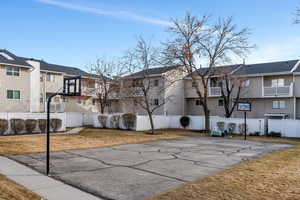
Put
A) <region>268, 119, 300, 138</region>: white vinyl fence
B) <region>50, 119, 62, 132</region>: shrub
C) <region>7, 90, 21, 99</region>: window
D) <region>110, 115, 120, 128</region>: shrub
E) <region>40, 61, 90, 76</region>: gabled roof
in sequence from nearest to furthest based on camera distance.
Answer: <region>268, 119, 300, 138</region>: white vinyl fence → <region>50, 119, 62, 132</region>: shrub → <region>7, 90, 21, 99</region>: window → <region>110, 115, 120, 128</region>: shrub → <region>40, 61, 90, 76</region>: gabled roof

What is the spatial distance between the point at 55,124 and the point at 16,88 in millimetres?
7906

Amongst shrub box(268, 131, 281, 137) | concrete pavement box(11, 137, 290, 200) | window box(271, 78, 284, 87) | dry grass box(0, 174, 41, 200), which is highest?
window box(271, 78, 284, 87)

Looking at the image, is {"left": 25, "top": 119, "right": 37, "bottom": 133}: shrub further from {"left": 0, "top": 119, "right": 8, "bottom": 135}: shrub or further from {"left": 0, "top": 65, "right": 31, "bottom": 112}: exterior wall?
{"left": 0, "top": 65, "right": 31, "bottom": 112}: exterior wall

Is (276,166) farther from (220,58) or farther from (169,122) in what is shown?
(169,122)

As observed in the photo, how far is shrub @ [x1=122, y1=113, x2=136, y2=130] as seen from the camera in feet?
81.1

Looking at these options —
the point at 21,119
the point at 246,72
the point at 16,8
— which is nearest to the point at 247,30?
the point at 246,72

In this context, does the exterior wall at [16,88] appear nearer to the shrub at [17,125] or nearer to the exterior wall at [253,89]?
the shrub at [17,125]

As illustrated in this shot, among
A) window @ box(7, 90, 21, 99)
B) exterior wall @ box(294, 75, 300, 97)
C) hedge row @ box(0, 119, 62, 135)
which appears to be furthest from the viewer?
window @ box(7, 90, 21, 99)

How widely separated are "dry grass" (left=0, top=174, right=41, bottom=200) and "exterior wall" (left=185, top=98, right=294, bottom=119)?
26.2m

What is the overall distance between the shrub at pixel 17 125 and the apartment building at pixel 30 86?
4086mm

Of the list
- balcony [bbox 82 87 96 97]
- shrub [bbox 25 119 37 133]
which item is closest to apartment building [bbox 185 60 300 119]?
balcony [bbox 82 87 96 97]

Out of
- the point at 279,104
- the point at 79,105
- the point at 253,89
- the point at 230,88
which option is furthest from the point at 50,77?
the point at 279,104

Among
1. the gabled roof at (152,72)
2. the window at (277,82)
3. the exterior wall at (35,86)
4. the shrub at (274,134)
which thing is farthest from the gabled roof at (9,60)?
the window at (277,82)

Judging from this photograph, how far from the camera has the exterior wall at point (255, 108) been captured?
2536cm
